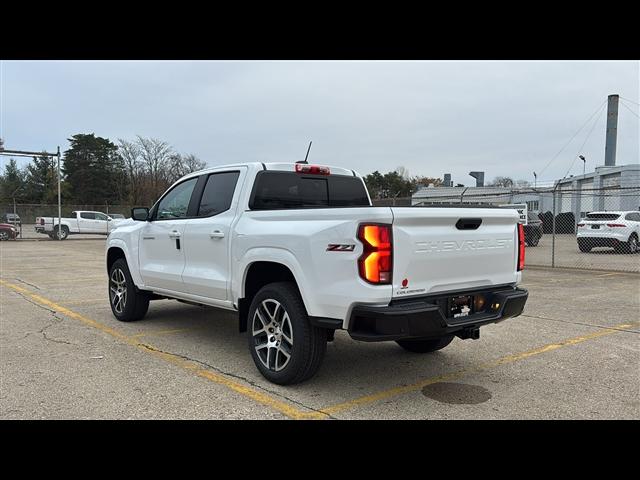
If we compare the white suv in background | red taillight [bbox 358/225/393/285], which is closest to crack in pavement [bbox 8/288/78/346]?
red taillight [bbox 358/225/393/285]

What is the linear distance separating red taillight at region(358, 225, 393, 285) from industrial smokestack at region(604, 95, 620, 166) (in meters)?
50.7

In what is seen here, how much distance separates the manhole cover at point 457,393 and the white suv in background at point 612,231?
15.7m

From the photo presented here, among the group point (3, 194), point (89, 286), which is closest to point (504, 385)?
point (89, 286)

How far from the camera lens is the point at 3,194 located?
6856 cm

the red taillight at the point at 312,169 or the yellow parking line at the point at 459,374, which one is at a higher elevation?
the red taillight at the point at 312,169

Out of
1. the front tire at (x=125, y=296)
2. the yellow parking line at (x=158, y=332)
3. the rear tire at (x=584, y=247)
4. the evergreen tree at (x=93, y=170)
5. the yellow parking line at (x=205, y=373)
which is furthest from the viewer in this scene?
the evergreen tree at (x=93, y=170)

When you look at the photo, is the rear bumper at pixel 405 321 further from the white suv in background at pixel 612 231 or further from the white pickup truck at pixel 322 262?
the white suv in background at pixel 612 231

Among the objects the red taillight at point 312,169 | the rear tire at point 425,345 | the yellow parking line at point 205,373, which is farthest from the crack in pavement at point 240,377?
the red taillight at point 312,169

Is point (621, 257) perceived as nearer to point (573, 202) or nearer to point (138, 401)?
point (138, 401)

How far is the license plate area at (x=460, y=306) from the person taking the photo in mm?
4003

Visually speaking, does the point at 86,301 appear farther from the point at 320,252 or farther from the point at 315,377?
the point at 320,252

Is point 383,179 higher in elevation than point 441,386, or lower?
higher

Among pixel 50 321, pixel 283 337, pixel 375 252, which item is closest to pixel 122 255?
pixel 50 321

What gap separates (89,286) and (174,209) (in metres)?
5.42
